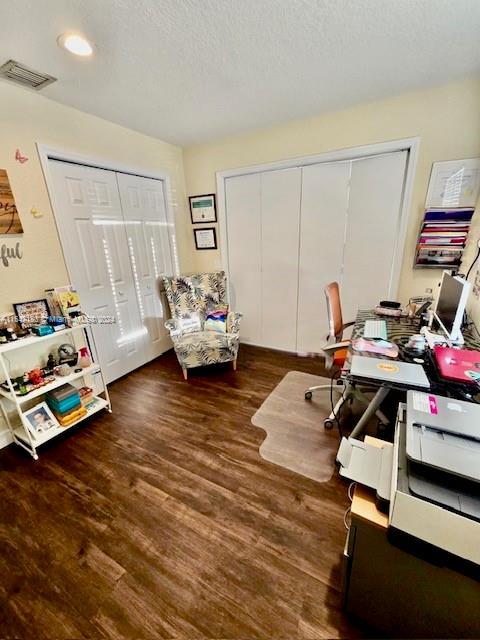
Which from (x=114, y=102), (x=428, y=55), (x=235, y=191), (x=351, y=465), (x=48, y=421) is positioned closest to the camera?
(x=351, y=465)

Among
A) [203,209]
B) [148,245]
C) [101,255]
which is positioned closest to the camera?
[101,255]

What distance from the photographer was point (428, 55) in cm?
169

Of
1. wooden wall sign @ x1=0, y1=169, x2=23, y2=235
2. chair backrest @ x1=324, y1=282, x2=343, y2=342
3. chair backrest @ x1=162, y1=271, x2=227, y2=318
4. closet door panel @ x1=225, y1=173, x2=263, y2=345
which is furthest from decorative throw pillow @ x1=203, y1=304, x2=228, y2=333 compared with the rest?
wooden wall sign @ x1=0, y1=169, x2=23, y2=235

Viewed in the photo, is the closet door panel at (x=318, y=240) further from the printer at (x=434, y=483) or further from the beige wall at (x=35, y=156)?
the beige wall at (x=35, y=156)

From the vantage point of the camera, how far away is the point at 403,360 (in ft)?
4.68

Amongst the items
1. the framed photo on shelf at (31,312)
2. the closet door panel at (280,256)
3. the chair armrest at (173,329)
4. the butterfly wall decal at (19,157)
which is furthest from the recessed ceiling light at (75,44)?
the chair armrest at (173,329)

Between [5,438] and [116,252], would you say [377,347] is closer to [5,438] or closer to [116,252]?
[116,252]

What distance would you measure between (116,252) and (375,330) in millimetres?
2516

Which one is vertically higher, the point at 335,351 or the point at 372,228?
the point at 372,228

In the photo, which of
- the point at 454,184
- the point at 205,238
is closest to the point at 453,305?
the point at 454,184

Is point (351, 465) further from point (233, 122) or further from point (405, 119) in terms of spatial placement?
point (233, 122)

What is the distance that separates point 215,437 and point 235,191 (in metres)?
2.71

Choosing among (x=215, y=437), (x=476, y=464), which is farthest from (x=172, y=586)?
(x=476, y=464)

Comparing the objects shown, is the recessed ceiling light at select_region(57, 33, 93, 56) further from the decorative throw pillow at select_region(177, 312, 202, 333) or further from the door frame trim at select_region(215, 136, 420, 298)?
the decorative throw pillow at select_region(177, 312, 202, 333)
